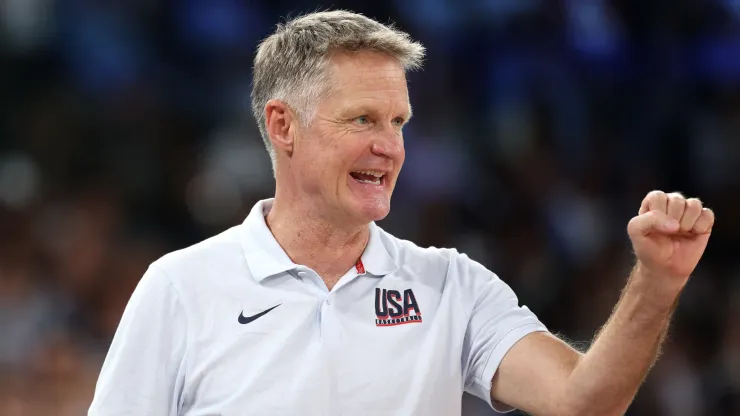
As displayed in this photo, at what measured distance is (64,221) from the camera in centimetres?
639

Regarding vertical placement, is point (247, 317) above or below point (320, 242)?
below

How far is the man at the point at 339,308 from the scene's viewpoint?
2969mm

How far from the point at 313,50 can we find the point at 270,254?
65 centimetres

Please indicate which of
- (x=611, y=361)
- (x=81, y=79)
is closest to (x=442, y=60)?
(x=81, y=79)

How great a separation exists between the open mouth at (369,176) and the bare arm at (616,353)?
654 millimetres

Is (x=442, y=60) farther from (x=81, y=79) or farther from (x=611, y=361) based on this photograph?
(x=611, y=361)

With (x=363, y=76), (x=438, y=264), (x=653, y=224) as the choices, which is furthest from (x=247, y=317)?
(x=653, y=224)

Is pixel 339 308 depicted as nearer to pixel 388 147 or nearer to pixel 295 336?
pixel 295 336

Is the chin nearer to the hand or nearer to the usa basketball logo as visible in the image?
the usa basketball logo

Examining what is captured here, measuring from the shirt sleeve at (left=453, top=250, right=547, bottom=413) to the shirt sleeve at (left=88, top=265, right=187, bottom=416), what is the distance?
893 mm

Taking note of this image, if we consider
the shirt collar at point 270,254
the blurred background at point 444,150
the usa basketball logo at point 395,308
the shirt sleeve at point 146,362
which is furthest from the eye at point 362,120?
the blurred background at point 444,150

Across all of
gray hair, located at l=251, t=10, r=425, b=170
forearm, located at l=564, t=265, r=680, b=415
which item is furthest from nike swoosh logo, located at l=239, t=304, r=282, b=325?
forearm, located at l=564, t=265, r=680, b=415

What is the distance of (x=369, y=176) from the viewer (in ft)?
10.4

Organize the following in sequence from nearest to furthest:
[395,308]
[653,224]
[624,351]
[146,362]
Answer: [653,224]
[624,351]
[146,362]
[395,308]
